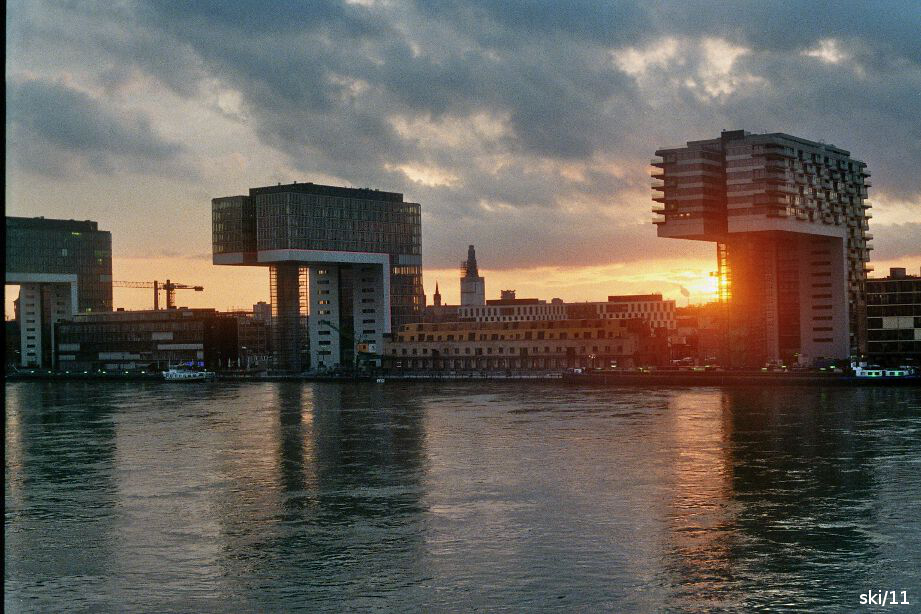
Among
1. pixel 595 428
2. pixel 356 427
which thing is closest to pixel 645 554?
pixel 595 428

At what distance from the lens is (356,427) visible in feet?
252

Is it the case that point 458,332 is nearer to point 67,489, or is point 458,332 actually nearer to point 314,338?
point 314,338

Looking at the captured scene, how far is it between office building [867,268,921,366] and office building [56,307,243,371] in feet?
350

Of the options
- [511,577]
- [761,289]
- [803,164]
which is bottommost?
[511,577]

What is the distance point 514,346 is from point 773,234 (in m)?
41.0

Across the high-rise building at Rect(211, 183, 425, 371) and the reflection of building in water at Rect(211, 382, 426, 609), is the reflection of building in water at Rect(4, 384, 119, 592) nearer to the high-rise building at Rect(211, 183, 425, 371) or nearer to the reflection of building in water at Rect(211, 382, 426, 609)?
the reflection of building in water at Rect(211, 382, 426, 609)

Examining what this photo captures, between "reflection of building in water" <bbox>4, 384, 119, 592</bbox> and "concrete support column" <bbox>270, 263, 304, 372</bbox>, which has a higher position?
"concrete support column" <bbox>270, 263, 304, 372</bbox>

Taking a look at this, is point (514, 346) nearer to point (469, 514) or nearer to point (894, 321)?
point (894, 321)

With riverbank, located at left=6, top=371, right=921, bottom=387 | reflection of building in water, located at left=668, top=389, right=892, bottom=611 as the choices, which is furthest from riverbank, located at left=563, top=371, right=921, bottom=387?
reflection of building in water, located at left=668, top=389, right=892, bottom=611

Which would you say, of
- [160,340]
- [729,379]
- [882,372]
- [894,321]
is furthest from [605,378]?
[160,340]

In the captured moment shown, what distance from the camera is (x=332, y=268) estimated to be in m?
180

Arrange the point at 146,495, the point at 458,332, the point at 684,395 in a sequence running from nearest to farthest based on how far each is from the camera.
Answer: the point at 146,495, the point at 684,395, the point at 458,332

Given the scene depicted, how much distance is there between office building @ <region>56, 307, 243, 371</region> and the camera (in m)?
188

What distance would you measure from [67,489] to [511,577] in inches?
978
